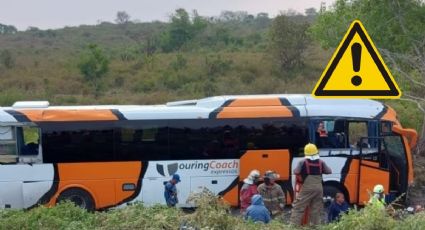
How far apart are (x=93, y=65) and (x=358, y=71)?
35.4 metres

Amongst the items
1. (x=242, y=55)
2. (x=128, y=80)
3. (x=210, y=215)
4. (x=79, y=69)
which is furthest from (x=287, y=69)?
(x=210, y=215)

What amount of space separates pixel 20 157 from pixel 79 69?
90.6 ft

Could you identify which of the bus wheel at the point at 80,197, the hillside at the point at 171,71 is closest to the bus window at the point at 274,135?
the bus wheel at the point at 80,197

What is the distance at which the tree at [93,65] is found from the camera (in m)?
39.0

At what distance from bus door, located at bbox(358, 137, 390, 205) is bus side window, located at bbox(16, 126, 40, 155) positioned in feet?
23.6

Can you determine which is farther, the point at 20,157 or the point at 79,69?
the point at 79,69

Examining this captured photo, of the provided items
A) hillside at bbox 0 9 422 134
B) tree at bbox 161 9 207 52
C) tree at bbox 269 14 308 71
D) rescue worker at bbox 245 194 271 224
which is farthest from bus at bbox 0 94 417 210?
tree at bbox 161 9 207 52

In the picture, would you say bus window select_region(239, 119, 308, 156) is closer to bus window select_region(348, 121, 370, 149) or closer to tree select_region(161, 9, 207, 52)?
bus window select_region(348, 121, 370, 149)

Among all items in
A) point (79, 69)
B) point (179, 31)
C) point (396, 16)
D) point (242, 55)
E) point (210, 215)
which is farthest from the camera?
point (179, 31)

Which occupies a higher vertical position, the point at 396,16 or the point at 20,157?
the point at 396,16

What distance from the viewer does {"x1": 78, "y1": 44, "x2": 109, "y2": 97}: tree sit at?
1535 inches

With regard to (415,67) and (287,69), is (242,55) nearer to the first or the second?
(287,69)

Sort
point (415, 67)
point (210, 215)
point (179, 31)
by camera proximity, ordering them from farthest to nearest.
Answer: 1. point (179, 31)
2. point (415, 67)
3. point (210, 215)

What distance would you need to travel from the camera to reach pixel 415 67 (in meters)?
17.5
